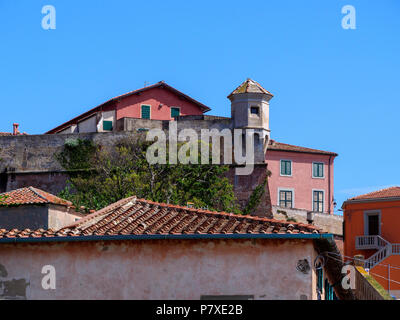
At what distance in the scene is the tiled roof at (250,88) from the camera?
5034 cm

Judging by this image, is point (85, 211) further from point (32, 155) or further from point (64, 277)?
point (64, 277)

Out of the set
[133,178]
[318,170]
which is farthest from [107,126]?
[318,170]

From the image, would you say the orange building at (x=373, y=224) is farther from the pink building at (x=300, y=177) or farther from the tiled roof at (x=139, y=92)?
the tiled roof at (x=139, y=92)

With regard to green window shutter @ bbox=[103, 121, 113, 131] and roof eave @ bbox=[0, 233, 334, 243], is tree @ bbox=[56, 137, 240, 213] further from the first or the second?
roof eave @ bbox=[0, 233, 334, 243]

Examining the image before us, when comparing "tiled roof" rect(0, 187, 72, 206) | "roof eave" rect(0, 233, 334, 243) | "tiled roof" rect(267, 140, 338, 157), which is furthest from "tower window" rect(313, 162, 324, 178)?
"roof eave" rect(0, 233, 334, 243)

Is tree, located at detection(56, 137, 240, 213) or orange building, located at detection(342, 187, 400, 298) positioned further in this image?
orange building, located at detection(342, 187, 400, 298)

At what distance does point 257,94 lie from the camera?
50281 mm

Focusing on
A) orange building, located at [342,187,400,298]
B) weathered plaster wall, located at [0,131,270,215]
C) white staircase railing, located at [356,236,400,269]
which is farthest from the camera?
weathered plaster wall, located at [0,131,270,215]

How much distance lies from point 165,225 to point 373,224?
3248cm

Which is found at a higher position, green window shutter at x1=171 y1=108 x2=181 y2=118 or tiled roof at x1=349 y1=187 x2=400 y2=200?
green window shutter at x1=171 y1=108 x2=181 y2=118

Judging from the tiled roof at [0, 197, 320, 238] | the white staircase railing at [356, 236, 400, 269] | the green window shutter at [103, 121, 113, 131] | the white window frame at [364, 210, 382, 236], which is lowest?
Answer: the white staircase railing at [356, 236, 400, 269]

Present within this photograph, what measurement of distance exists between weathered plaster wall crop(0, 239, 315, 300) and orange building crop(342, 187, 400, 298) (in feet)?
96.1

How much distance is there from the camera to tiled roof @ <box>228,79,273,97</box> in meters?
50.3
